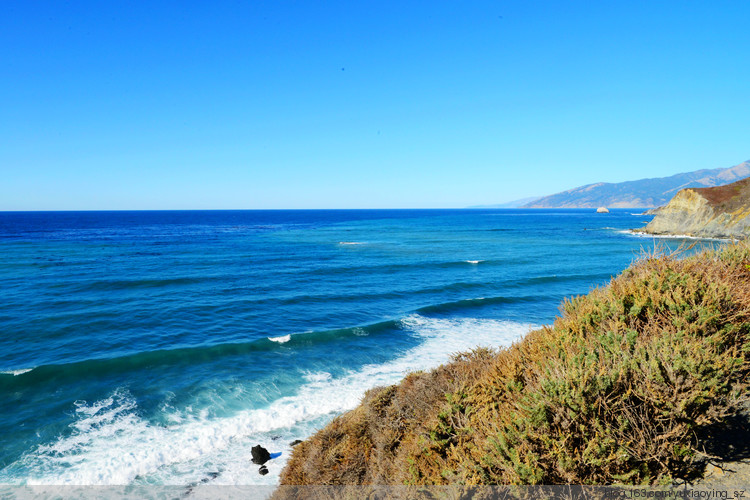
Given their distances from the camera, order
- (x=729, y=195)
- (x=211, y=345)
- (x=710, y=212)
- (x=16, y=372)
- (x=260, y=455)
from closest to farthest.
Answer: (x=260, y=455)
(x=16, y=372)
(x=211, y=345)
(x=729, y=195)
(x=710, y=212)

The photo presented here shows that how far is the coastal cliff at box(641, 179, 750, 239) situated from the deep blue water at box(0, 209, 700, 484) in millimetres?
34923

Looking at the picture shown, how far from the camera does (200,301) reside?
25.1 meters

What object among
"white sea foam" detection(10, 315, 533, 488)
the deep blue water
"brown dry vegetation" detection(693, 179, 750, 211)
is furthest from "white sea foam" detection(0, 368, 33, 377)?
"brown dry vegetation" detection(693, 179, 750, 211)

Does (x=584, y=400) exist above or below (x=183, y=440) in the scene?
above

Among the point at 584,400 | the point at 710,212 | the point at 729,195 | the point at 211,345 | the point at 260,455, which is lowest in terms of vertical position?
the point at 260,455

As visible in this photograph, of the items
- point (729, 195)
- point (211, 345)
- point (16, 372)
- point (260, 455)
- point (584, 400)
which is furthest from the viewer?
point (729, 195)

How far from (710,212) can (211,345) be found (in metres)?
77.6

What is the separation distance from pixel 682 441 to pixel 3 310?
31537 millimetres

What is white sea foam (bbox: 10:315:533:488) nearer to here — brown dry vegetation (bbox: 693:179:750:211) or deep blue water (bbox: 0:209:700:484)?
deep blue water (bbox: 0:209:700:484)

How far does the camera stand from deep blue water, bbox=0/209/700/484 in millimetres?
→ 10562

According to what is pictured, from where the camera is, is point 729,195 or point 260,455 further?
point 729,195

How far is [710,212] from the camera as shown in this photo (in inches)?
2410

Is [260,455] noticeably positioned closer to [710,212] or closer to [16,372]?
[16,372]

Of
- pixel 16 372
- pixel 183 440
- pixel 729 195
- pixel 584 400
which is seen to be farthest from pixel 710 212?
pixel 16 372
